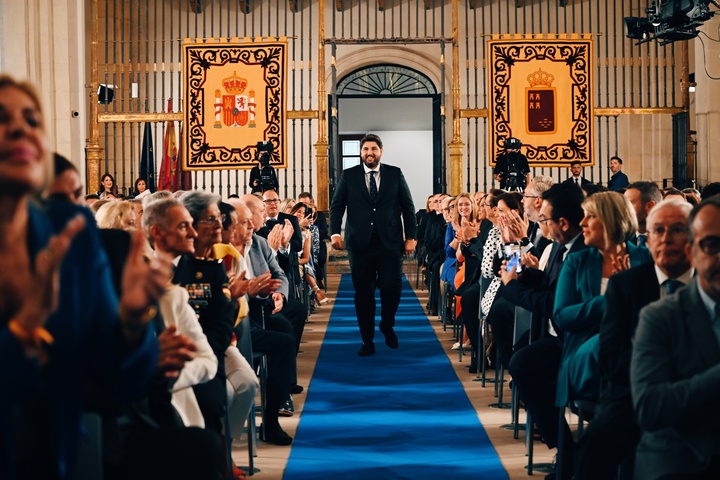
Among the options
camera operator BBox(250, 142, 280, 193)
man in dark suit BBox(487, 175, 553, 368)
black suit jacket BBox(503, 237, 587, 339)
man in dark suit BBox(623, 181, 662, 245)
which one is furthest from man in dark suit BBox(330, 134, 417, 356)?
black suit jacket BBox(503, 237, 587, 339)

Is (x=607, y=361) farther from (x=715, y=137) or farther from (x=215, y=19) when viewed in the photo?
(x=215, y=19)

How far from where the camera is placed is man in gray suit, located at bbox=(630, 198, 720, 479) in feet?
8.08

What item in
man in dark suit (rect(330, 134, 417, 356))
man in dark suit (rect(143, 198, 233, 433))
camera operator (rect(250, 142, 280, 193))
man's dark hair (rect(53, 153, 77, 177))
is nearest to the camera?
man's dark hair (rect(53, 153, 77, 177))

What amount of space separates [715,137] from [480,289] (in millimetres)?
8231

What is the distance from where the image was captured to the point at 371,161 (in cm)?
776

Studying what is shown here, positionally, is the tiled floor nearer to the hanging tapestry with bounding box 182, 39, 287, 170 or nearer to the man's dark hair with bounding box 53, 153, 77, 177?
the man's dark hair with bounding box 53, 153, 77, 177

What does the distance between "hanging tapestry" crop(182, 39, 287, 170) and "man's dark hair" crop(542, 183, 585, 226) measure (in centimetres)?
894

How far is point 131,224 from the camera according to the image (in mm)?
4508

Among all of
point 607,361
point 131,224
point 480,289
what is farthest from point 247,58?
point 607,361

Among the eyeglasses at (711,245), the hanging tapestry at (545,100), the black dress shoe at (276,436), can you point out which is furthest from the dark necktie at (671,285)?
the hanging tapestry at (545,100)

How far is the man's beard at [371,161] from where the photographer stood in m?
7.71

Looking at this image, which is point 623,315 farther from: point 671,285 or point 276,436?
point 276,436

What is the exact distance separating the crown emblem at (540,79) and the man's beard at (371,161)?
5.86 m

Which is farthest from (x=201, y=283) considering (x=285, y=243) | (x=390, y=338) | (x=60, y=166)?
(x=390, y=338)
